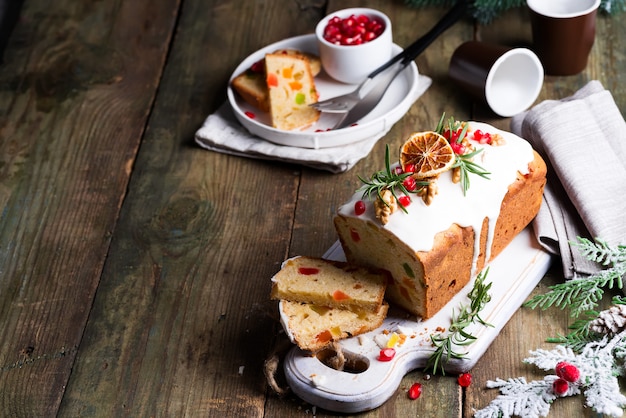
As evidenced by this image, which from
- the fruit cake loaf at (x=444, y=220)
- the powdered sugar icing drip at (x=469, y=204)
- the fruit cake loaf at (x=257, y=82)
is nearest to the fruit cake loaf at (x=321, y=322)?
the fruit cake loaf at (x=444, y=220)

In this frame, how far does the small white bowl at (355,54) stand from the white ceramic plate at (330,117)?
61 millimetres

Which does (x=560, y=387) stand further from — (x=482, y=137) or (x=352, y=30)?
(x=352, y=30)

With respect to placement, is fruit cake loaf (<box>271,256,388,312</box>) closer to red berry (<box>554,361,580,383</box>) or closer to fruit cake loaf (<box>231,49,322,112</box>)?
red berry (<box>554,361,580,383</box>)

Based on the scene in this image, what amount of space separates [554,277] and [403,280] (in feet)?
1.72

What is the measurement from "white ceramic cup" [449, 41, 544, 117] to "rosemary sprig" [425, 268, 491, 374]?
97 centimetres

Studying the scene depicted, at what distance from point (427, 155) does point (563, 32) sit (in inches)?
46.9

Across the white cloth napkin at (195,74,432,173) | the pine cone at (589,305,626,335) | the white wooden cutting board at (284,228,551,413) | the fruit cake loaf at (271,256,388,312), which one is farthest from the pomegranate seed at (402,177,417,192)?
Result: the white cloth napkin at (195,74,432,173)

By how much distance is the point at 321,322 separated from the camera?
2.32 m

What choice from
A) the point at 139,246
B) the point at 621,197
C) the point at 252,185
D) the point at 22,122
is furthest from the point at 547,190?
the point at 22,122

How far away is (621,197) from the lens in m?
2.61

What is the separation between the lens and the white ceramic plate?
3064 millimetres

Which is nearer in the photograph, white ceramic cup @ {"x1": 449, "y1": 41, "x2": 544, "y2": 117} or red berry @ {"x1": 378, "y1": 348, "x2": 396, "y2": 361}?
red berry @ {"x1": 378, "y1": 348, "x2": 396, "y2": 361}

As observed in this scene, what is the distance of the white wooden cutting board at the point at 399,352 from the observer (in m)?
2.24

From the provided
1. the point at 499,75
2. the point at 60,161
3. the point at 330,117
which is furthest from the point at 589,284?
the point at 60,161
